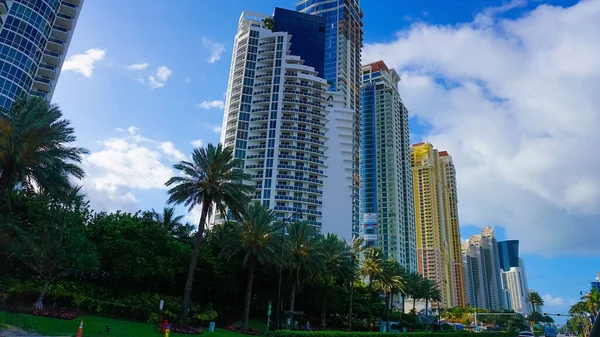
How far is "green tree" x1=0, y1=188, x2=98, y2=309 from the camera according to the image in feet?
122

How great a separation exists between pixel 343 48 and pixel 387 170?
53040 mm

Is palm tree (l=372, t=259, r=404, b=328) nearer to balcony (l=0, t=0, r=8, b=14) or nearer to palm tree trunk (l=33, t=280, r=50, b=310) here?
palm tree trunk (l=33, t=280, r=50, b=310)

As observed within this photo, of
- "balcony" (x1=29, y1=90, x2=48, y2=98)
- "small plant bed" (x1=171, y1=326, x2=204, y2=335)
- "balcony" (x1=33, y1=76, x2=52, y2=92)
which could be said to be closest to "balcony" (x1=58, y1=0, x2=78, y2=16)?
"balcony" (x1=33, y1=76, x2=52, y2=92)

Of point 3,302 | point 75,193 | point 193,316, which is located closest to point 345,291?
point 193,316

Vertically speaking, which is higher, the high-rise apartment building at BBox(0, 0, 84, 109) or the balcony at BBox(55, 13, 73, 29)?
the balcony at BBox(55, 13, 73, 29)

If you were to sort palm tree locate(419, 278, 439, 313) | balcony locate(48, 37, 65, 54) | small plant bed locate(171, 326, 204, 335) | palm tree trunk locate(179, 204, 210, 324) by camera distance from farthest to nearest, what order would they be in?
palm tree locate(419, 278, 439, 313), balcony locate(48, 37, 65, 54), palm tree trunk locate(179, 204, 210, 324), small plant bed locate(171, 326, 204, 335)

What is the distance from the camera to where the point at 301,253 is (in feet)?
166

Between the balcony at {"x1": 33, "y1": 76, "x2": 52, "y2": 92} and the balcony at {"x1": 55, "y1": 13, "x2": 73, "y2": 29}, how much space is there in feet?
41.6

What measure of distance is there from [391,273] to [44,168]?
187 feet

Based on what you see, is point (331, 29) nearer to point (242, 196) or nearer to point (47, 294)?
point (242, 196)

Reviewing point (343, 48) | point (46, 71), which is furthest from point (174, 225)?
point (343, 48)

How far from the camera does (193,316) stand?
143ft

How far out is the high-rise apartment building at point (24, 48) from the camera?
62.8 m

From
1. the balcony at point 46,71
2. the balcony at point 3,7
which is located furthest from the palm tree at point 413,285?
the balcony at point 3,7
